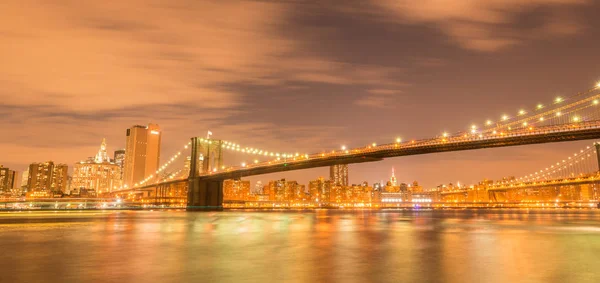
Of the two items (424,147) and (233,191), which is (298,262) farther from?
(233,191)

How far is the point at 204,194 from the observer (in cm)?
6869

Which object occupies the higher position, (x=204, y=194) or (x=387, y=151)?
(x=387, y=151)

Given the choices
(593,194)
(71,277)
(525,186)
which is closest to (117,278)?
(71,277)

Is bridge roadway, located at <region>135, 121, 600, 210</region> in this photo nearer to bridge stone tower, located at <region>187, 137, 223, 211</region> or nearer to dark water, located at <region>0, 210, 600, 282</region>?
bridge stone tower, located at <region>187, 137, 223, 211</region>

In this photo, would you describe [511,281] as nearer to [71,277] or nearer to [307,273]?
[307,273]

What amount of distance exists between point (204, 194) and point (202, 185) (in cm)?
160

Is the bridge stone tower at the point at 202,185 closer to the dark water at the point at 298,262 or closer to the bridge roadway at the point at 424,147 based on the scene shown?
the bridge roadway at the point at 424,147

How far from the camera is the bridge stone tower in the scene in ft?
219

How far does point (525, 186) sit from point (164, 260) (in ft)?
333

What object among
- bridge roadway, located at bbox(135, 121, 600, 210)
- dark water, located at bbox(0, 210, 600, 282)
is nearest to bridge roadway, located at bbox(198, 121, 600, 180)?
bridge roadway, located at bbox(135, 121, 600, 210)

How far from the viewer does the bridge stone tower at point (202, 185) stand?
219 ft

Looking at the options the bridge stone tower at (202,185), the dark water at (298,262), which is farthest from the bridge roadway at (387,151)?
the dark water at (298,262)

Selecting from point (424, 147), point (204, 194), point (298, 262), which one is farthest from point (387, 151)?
point (298, 262)

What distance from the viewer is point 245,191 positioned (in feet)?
458
